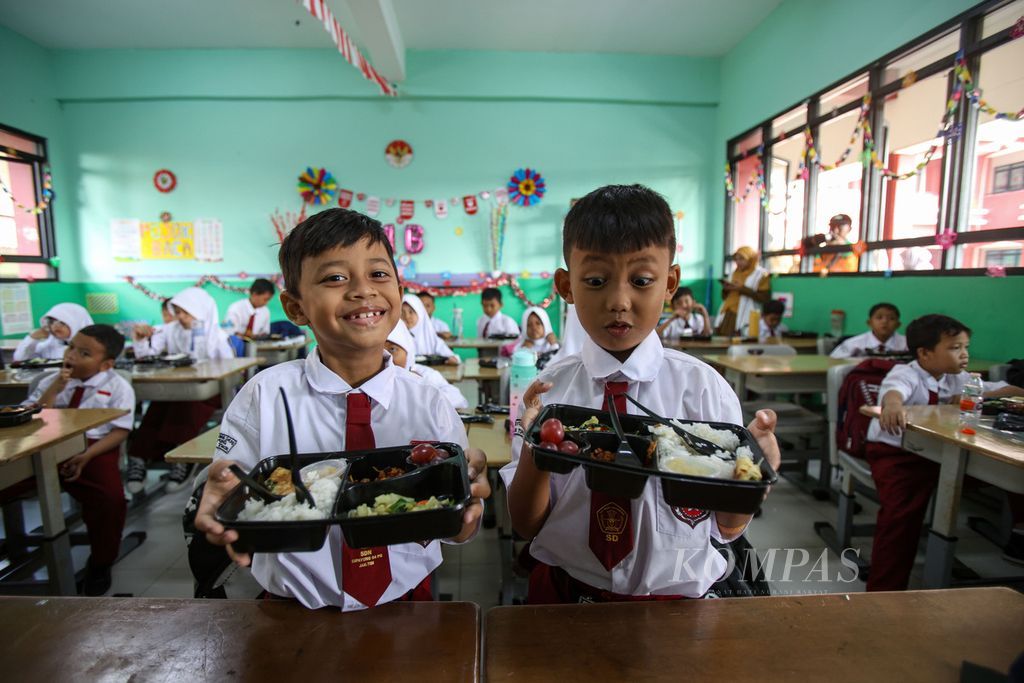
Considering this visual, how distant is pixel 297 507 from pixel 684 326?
204 inches

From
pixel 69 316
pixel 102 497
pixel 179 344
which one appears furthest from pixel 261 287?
pixel 102 497

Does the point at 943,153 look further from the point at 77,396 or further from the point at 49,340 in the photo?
the point at 49,340

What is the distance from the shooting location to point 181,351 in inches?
173

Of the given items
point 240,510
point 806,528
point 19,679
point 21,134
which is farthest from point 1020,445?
point 21,134

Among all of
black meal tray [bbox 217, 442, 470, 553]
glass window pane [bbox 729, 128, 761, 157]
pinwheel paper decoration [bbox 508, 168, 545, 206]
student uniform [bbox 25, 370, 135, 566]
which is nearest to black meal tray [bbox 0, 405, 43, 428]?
student uniform [bbox 25, 370, 135, 566]

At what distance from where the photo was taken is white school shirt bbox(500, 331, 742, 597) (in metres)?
0.99

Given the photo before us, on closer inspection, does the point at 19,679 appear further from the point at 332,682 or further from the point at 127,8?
the point at 127,8

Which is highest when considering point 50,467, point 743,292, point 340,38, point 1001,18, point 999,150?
point 340,38

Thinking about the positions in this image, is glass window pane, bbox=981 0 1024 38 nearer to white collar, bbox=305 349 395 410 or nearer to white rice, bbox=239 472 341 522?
white collar, bbox=305 349 395 410

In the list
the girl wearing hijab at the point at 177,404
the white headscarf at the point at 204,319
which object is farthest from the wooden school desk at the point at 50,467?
the white headscarf at the point at 204,319

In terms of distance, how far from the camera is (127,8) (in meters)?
5.36

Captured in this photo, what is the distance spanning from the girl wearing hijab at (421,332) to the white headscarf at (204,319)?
1731mm

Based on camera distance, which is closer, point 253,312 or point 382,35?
point 382,35

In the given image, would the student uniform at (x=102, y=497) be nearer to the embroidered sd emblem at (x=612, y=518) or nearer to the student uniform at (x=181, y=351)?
the student uniform at (x=181, y=351)
